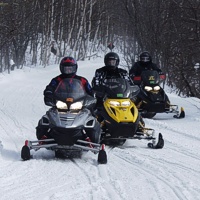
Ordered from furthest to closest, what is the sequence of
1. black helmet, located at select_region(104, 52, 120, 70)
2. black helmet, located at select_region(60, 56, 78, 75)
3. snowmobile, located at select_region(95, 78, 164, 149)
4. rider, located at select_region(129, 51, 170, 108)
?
1. rider, located at select_region(129, 51, 170, 108)
2. black helmet, located at select_region(104, 52, 120, 70)
3. snowmobile, located at select_region(95, 78, 164, 149)
4. black helmet, located at select_region(60, 56, 78, 75)

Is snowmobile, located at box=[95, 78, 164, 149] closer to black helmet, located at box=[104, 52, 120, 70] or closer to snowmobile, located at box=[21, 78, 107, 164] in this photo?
black helmet, located at box=[104, 52, 120, 70]

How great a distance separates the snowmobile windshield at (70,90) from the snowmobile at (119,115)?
1.04 m

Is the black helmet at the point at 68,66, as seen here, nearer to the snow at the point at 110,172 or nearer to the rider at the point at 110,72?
the snow at the point at 110,172

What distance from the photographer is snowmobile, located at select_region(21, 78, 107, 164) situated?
6926mm

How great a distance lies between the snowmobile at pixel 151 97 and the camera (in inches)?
477

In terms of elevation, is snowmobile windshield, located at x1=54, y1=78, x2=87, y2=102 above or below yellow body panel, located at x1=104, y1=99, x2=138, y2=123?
above

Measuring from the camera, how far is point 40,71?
3088 centimetres

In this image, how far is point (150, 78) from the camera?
1241 centimetres

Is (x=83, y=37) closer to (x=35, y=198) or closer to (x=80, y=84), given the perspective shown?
(x=80, y=84)

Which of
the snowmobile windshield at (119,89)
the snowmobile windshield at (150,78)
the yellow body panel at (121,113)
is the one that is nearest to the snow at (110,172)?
the yellow body panel at (121,113)

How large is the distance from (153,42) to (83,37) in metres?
17.1

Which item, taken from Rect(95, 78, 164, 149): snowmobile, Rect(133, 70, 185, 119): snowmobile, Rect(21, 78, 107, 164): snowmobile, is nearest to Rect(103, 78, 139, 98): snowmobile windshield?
Rect(95, 78, 164, 149): snowmobile

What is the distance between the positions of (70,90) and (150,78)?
537cm

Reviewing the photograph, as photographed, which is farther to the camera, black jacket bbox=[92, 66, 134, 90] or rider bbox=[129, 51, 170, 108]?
rider bbox=[129, 51, 170, 108]
